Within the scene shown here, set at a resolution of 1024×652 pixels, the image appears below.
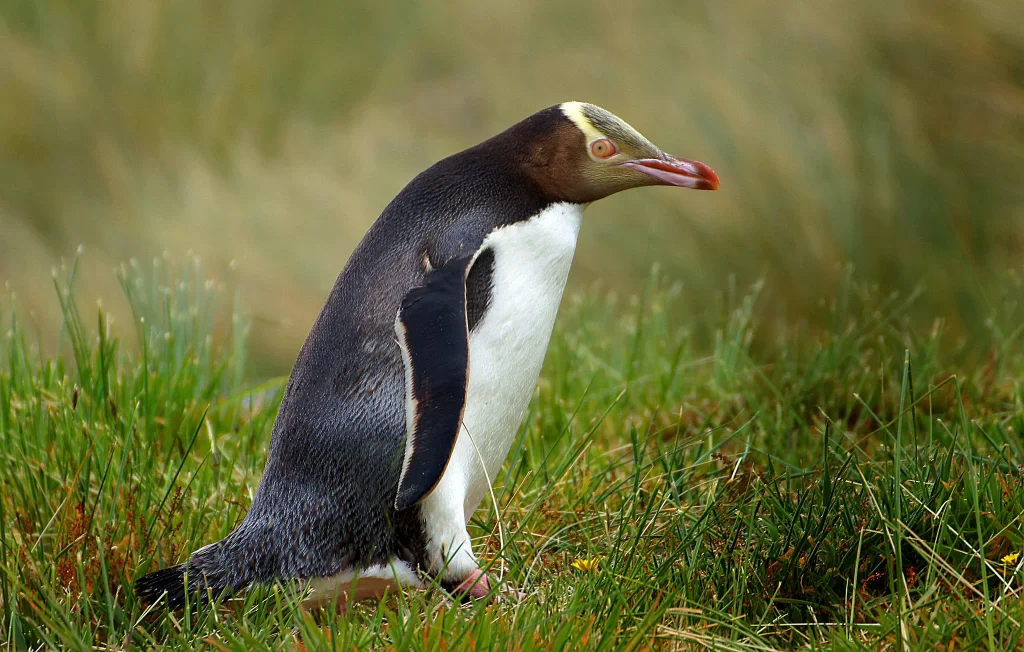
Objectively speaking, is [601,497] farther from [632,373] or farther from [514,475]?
[632,373]

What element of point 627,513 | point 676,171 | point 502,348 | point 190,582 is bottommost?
point 627,513

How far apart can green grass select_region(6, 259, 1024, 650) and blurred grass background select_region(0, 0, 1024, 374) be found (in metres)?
0.55

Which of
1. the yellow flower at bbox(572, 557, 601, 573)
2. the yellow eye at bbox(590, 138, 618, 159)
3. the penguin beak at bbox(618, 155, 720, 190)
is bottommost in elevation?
the yellow flower at bbox(572, 557, 601, 573)

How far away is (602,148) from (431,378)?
24.1 inches

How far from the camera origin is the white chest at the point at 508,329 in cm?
244

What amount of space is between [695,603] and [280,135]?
20.6 feet

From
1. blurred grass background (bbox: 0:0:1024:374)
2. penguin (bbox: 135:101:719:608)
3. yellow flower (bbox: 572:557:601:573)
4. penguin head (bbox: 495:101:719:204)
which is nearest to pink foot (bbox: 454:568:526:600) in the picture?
penguin (bbox: 135:101:719:608)

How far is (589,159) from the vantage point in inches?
98.1

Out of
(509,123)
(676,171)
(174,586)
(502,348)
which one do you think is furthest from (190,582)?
(509,123)

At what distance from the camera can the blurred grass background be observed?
4.71m

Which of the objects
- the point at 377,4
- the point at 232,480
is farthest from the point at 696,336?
the point at 377,4

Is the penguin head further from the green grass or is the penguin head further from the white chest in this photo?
the green grass

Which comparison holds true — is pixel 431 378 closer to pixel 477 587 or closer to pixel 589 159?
pixel 477 587

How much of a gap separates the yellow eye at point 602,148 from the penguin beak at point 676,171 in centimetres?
4
